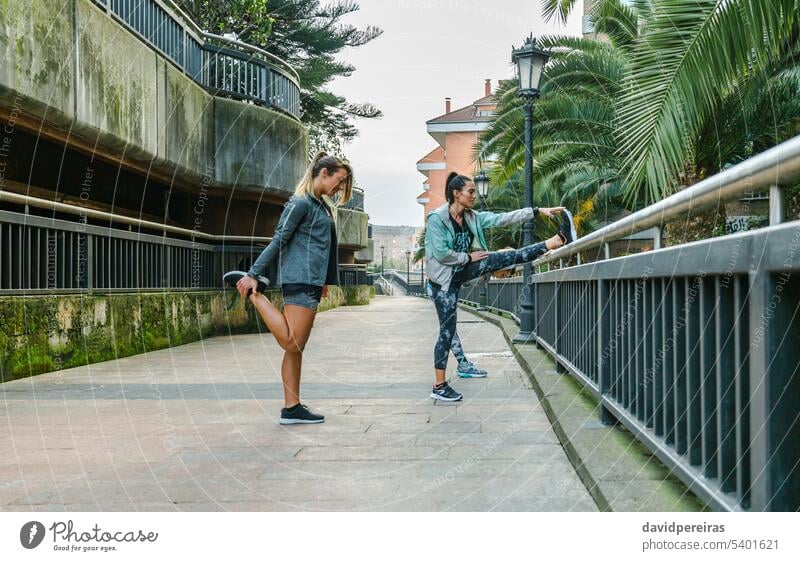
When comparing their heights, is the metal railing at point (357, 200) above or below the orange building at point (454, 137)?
below

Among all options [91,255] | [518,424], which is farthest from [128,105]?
[518,424]

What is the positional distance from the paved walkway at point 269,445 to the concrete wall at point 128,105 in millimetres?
2841

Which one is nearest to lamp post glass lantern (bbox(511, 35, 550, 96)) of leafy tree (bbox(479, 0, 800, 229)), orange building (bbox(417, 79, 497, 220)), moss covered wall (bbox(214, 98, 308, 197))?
leafy tree (bbox(479, 0, 800, 229))

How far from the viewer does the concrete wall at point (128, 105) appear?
7.43m

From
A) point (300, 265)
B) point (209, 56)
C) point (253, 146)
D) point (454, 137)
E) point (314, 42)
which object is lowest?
point (300, 265)

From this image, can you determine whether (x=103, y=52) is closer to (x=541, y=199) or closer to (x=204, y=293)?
(x=204, y=293)

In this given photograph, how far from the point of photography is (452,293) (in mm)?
6102

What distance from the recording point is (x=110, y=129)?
368 inches

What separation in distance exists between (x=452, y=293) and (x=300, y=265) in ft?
5.37

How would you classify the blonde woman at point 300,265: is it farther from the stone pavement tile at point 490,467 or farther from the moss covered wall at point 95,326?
the stone pavement tile at point 490,467

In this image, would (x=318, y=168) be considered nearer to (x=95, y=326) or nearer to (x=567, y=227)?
(x=567, y=227)

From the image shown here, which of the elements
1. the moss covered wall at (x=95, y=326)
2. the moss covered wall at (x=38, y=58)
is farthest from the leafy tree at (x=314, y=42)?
the moss covered wall at (x=38, y=58)
